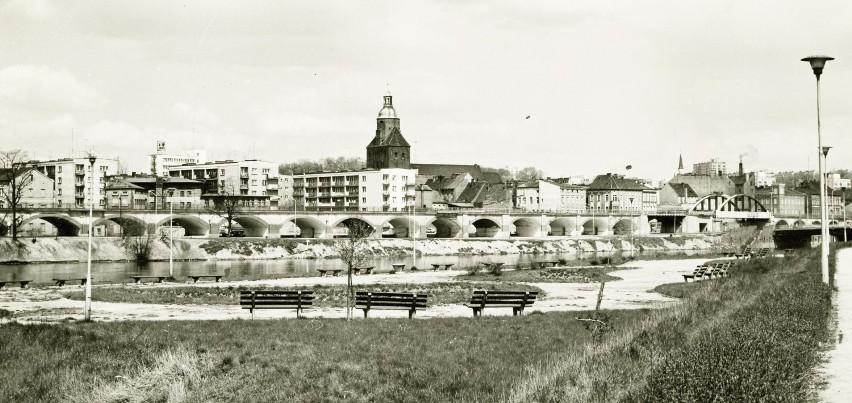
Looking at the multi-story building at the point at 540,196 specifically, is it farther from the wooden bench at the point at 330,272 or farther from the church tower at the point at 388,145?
the wooden bench at the point at 330,272

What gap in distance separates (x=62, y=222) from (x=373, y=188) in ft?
201

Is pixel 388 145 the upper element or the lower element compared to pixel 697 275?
upper

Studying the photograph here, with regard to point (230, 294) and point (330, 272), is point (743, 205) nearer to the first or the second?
point (330, 272)

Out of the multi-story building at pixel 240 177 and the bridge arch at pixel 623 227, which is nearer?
the bridge arch at pixel 623 227

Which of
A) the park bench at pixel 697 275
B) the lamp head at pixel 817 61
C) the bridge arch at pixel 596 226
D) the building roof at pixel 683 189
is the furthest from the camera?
the building roof at pixel 683 189

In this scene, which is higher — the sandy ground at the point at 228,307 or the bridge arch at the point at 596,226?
the bridge arch at the point at 596,226

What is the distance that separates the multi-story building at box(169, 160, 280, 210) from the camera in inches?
5492

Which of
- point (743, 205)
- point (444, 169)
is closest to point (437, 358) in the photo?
point (743, 205)

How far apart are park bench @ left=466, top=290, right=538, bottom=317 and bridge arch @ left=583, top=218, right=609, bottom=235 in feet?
356

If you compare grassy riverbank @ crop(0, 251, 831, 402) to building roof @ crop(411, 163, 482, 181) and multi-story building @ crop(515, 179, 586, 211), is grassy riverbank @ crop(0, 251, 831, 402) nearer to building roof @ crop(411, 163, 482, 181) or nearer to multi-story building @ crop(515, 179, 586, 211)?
multi-story building @ crop(515, 179, 586, 211)

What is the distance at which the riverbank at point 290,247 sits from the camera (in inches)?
2943

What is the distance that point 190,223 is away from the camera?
98688 mm

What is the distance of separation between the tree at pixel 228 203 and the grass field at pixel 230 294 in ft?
185

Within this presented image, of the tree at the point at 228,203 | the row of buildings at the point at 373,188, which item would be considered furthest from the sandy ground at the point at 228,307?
the row of buildings at the point at 373,188
